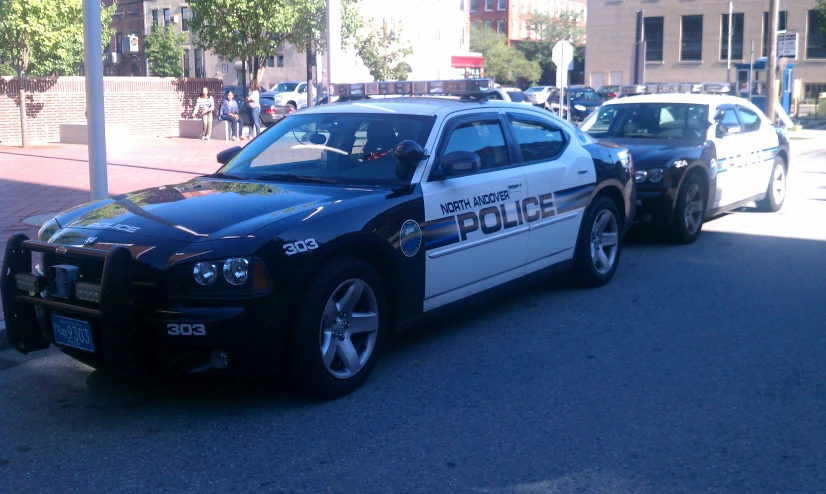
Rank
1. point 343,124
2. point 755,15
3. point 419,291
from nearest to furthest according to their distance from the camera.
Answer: point 419,291 < point 343,124 < point 755,15

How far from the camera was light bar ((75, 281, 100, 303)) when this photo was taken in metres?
4.57

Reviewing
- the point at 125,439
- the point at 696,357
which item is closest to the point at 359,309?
the point at 125,439

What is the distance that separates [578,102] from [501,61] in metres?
37.6

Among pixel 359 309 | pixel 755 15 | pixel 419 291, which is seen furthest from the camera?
pixel 755 15

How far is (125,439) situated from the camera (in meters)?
4.56

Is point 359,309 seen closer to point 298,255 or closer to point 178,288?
point 298,255

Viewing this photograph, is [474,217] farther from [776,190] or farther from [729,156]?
[776,190]

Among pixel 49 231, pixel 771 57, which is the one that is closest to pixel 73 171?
pixel 49 231

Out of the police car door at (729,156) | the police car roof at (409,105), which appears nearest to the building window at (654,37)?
the police car door at (729,156)

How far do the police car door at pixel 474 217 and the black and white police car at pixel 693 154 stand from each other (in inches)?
135

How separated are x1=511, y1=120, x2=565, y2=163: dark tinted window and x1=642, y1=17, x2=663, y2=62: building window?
2278 inches

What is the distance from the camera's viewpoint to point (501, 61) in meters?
76.2

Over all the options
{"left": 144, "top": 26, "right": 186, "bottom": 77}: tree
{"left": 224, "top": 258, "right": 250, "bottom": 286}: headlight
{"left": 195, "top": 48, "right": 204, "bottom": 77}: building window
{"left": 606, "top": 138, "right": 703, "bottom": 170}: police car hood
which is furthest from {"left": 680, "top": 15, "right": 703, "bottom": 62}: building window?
{"left": 224, "top": 258, "right": 250, "bottom": 286}: headlight

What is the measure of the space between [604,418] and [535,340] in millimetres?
1535
